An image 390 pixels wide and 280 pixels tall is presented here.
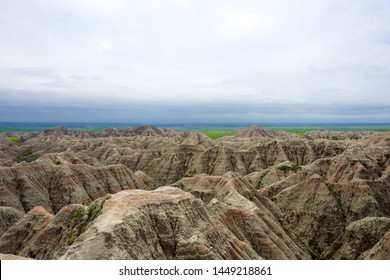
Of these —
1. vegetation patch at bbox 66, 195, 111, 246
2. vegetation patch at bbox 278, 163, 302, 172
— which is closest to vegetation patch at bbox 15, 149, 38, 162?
vegetation patch at bbox 278, 163, 302, 172

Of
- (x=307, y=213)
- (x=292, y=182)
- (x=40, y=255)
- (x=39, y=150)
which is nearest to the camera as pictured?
(x=40, y=255)

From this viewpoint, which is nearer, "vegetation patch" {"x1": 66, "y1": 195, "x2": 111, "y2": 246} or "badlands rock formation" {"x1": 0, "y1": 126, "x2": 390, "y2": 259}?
"badlands rock formation" {"x1": 0, "y1": 126, "x2": 390, "y2": 259}

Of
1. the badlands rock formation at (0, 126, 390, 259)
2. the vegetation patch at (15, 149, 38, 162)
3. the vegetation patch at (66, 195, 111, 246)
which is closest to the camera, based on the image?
the badlands rock formation at (0, 126, 390, 259)

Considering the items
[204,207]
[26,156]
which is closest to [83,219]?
[204,207]

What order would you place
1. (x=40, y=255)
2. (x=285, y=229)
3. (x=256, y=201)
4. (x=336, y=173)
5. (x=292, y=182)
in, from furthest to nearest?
(x=336, y=173) → (x=292, y=182) → (x=256, y=201) → (x=285, y=229) → (x=40, y=255)

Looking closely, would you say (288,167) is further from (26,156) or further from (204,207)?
(26,156)

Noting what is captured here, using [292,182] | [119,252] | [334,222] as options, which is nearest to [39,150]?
[292,182]

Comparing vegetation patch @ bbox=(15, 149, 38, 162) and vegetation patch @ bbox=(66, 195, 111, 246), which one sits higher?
vegetation patch @ bbox=(66, 195, 111, 246)

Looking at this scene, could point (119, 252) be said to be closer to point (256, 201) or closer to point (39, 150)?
point (256, 201)

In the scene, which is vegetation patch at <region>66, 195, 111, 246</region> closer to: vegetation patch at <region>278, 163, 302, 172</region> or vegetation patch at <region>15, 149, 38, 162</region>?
vegetation patch at <region>278, 163, 302, 172</region>
